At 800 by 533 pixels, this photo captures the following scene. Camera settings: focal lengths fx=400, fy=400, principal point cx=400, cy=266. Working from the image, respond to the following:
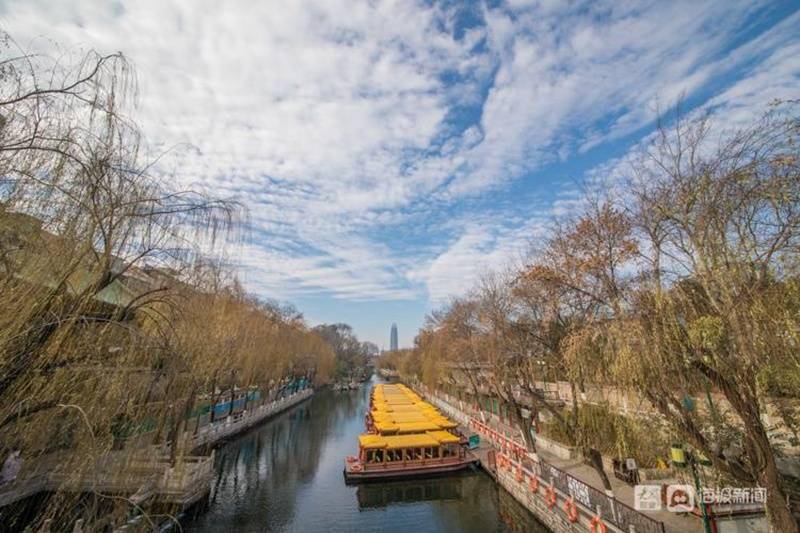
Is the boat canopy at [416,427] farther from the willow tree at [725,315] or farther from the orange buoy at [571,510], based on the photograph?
the willow tree at [725,315]

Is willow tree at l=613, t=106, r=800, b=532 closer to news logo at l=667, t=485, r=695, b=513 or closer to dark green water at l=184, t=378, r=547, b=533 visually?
news logo at l=667, t=485, r=695, b=513

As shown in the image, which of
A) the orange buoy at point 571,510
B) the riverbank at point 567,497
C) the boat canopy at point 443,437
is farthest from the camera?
the boat canopy at point 443,437

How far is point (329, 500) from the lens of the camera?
48.2 feet

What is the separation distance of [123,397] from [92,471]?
621 mm

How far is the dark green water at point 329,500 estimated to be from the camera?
40.9 ft

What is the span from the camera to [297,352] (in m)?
40.4

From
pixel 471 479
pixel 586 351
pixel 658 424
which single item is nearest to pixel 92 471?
pixel 586 351

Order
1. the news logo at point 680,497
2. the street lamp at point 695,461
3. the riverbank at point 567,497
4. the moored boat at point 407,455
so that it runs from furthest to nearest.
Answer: the moored boat at point 407,455 → the riverbank at point 567,497 → the news logo at point 680,497 → the street lamp at point 695,461

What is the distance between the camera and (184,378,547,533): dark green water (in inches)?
490

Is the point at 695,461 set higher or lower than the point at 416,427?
higher

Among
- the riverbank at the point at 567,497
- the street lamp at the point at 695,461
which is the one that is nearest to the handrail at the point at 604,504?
the riverbank at the point at 567,497

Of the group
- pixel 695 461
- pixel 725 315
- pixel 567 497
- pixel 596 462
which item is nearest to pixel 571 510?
pixel 567 497

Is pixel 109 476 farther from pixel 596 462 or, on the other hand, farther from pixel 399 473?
pixel 399 473

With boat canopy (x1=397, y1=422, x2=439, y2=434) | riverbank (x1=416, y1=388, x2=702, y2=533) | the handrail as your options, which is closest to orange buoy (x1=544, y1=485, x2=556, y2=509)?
riverbank (x1=416, y1=388, x2=702, y2=533)
